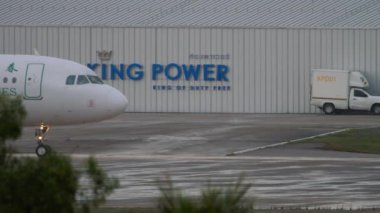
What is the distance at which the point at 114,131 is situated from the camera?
132 feet

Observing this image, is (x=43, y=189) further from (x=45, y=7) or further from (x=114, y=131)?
(x=45, y=7)

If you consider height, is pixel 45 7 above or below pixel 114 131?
above

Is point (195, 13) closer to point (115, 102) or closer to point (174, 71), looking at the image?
point (174, 71)

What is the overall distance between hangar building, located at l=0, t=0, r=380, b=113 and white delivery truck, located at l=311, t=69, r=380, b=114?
1.13 m

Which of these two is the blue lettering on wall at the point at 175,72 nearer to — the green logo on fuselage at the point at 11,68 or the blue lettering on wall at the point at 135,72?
the blue lettering on wall at the point at 135,72

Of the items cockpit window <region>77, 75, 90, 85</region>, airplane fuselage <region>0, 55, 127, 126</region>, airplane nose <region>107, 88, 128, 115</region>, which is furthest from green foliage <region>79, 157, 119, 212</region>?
cockpit window <region>77, 75, 90, 85</region>

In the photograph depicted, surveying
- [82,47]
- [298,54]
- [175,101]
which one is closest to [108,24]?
[82,47]

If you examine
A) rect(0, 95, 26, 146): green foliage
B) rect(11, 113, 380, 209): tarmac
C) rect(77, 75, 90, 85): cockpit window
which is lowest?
rect(11, 113, 380, 209): tarmac

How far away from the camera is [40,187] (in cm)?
908

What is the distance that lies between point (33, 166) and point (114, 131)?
31052mm

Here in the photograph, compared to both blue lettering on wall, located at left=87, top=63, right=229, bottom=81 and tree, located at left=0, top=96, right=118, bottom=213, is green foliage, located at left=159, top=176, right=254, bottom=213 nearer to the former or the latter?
tree, located at left=0, top=96, right=118, bottom=213

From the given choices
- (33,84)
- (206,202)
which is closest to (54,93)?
(33,84)

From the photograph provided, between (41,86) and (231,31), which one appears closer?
(41,86)

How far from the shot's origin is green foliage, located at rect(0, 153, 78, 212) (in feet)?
29.6
